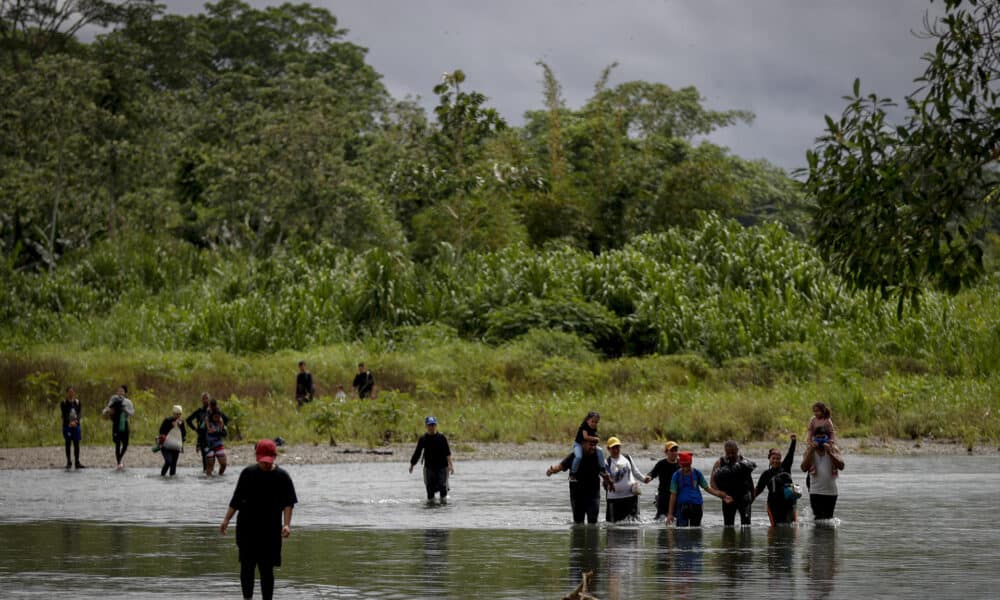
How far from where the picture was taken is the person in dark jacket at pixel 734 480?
19156mm

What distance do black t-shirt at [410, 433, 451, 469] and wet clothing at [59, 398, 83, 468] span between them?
10.7 metres

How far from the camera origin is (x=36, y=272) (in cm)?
6156

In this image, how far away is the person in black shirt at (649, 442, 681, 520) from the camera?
1898 cm

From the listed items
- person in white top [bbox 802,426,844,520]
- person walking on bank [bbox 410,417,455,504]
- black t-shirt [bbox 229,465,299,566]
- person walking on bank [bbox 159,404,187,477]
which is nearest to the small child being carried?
person in white top [bbox 802,426,844,520]

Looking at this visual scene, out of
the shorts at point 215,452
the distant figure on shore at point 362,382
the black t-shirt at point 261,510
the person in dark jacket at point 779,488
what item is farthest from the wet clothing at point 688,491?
the distant figure on shore at point 362,382

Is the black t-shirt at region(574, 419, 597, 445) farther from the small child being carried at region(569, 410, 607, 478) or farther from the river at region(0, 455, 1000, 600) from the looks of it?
the river at region(0, 455, 1000, 600)

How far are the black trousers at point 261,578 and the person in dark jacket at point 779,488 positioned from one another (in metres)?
8.55

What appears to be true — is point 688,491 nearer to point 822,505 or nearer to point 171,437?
point 822,505

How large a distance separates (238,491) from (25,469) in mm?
21070

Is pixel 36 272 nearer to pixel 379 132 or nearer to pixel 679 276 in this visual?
pixel 379 132

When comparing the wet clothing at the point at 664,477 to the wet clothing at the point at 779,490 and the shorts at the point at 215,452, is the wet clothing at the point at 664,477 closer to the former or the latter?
the wet clothing at the point at 779,490

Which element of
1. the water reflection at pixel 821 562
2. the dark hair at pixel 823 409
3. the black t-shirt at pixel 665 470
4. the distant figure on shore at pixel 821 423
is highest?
the dark hair at pixel 823 409

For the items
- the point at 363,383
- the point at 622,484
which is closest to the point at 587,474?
the point at 622,484

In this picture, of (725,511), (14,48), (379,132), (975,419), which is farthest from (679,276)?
(14,48)
